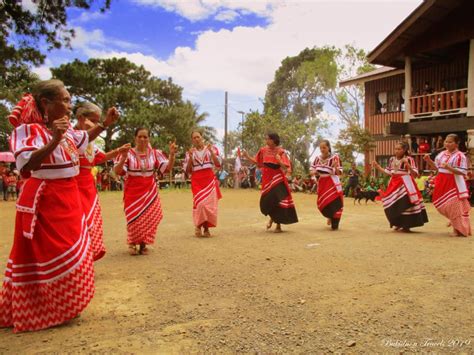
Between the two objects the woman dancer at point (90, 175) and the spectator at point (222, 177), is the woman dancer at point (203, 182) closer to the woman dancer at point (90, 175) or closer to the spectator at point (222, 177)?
the woman dancer at point (90, 175)

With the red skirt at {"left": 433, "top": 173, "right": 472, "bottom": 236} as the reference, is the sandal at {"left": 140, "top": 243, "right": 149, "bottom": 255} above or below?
below

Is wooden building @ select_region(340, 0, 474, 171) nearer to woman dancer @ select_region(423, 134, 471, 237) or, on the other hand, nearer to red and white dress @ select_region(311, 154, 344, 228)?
woman dancer @ select_region(423, 134, 471, 237)

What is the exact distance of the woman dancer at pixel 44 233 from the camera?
9.81 ft

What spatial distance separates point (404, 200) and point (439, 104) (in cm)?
1123

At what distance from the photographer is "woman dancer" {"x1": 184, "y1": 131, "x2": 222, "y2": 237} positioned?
7371 millimetres

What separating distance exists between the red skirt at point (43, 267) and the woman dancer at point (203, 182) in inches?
167

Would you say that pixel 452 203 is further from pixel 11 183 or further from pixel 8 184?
pixel 11 183

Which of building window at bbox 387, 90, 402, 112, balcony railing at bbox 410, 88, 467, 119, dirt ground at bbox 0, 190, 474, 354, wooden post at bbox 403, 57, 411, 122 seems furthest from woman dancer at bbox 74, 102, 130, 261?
building window at bbox 387, 90, 402, 112

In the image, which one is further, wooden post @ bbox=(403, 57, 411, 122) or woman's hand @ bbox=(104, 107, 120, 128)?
wooden post @ bbox=(403, 57, 411, 122)

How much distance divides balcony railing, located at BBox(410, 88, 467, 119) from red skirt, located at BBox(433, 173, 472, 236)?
977 centimetres

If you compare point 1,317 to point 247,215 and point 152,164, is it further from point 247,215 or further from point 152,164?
point 247,215

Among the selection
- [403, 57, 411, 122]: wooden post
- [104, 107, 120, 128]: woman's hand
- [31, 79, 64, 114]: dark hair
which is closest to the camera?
[31, 79, 64, 114]: dark hair

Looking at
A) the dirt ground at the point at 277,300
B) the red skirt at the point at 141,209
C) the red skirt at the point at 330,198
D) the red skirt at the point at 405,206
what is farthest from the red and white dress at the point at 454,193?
the red skirt at the point at 141,209

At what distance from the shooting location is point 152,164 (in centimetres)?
591
